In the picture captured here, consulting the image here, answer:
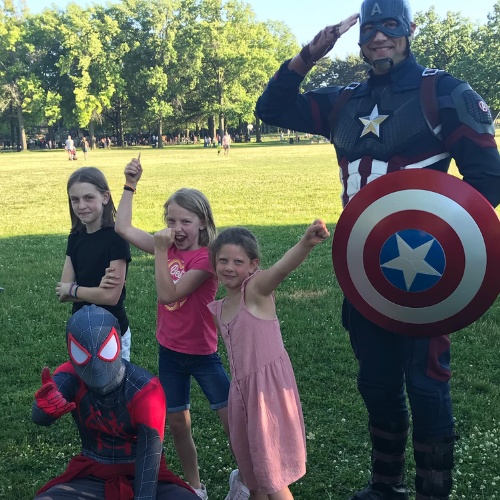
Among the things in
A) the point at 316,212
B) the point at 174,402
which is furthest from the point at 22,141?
the point at 174,402

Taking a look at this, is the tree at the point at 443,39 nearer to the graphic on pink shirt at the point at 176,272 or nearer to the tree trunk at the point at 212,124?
the tree trunk at the point at 212,124

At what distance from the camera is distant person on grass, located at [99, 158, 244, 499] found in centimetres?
322

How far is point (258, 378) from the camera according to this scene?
8.79ft

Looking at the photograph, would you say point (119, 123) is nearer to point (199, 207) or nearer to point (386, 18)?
point (199, 207)

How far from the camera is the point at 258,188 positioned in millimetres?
17797

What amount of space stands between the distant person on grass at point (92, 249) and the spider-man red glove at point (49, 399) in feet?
3.17

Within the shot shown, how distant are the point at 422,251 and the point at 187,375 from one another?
1591 mm

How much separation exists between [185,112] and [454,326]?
70.9 meters

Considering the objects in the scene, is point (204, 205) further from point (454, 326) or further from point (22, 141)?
point (22, 141)

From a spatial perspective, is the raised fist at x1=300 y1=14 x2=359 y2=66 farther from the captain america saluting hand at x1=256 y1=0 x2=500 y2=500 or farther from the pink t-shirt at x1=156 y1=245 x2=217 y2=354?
the pink t-shirt at x1=156 y1=245 x2=217 y2=354

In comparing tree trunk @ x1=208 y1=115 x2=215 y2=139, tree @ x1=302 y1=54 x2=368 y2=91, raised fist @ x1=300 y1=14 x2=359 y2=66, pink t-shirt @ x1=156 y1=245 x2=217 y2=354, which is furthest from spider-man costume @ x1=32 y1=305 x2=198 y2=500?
tree @ x1=302 y1=54 x2=368 y2=91

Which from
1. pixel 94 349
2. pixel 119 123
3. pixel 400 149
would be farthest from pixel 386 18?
pixel 119 123

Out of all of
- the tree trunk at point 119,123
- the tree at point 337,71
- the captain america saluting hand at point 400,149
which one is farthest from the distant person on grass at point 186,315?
the tree at point 337,71

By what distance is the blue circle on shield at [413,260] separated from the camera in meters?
2.41
